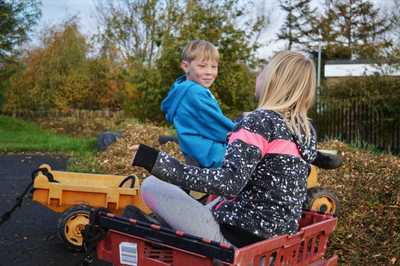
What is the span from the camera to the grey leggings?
2623 millimetres

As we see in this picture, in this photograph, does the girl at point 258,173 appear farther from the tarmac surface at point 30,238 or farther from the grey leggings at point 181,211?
the tarmac surface at point 30,238

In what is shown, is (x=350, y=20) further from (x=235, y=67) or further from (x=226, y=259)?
(x=226, y=259)

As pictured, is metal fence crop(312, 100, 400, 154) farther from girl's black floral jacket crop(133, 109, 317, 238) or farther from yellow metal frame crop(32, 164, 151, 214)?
girl's black floral jacket crop(133, 109, 317, 238)

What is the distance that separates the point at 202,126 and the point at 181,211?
4.61ft

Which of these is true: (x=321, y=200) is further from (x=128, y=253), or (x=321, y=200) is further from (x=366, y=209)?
(x=128, y=253)

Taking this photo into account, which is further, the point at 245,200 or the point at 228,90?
the point at 228,90

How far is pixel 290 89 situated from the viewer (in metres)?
2.73

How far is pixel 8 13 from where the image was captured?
22688 millimetres

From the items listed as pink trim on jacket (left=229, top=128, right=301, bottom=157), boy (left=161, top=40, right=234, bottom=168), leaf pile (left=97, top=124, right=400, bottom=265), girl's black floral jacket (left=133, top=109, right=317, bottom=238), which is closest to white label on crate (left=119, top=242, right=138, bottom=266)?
girl's black floral jacket (left=133, top=109, right=317, bottom=238)

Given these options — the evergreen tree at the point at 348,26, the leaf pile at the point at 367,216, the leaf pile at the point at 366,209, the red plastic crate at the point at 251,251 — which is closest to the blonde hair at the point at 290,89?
the red plastic crate at the point at 251,251

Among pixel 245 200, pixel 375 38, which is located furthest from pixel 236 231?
pixel 375 38

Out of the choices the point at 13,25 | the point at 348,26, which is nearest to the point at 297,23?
the point at 348,26

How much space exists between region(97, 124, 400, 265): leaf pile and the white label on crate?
0.52 m

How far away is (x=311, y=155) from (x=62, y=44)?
2449cm
